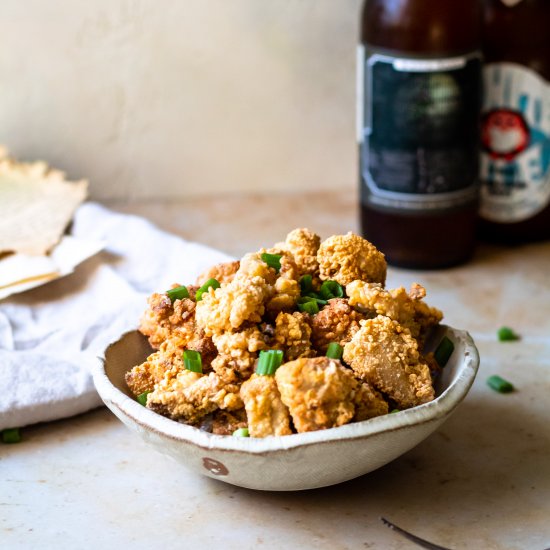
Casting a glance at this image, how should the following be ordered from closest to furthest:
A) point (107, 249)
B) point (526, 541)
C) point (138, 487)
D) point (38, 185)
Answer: point (526, 541)
point (138, 487)
point (107, 249)
point (38, 185)

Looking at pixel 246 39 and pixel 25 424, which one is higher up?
pixel 246 39

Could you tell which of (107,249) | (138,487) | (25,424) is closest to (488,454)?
(138,487)

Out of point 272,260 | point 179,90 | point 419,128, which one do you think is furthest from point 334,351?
point 179,90

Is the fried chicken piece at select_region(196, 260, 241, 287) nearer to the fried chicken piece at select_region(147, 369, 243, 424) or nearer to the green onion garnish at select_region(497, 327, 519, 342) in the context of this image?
the fried chicken piece at select_region(147, 369, 243, 424)

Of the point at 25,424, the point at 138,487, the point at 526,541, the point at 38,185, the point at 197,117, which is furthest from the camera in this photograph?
the point at 197,117

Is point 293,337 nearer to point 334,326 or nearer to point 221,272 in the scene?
point 334,326

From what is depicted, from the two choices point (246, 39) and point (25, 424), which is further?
point (246, 39)

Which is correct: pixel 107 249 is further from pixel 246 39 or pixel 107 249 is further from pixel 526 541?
pixel 526 541

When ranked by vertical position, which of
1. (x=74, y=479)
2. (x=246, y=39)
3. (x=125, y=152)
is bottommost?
(x=74, y=479)
